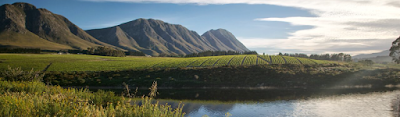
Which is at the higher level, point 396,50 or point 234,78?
point 396,50

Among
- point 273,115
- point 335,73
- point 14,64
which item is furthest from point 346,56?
point 14,64

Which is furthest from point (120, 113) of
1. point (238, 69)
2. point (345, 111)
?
point (238, 69)

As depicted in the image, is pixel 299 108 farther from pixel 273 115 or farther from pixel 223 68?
pixel 223 68

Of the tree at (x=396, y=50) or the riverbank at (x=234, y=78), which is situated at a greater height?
the tree at (x=396, y=50)

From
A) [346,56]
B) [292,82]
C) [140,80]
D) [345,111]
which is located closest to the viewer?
[345,111]

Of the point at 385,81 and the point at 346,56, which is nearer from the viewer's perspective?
the point at 385,81

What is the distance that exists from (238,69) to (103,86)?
44415 mm

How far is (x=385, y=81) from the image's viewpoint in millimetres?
77000

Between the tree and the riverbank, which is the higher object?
the tree

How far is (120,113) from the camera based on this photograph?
1286cm

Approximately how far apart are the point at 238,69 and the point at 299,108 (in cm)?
5056

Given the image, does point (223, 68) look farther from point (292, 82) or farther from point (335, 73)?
point (335, 73)

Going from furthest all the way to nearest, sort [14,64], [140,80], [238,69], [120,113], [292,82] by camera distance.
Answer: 1. [14,64]
2. [238,69]
3. [140,80]
4. [292,82]
5. [120,113]

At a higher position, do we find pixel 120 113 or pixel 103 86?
pixel 120 113
